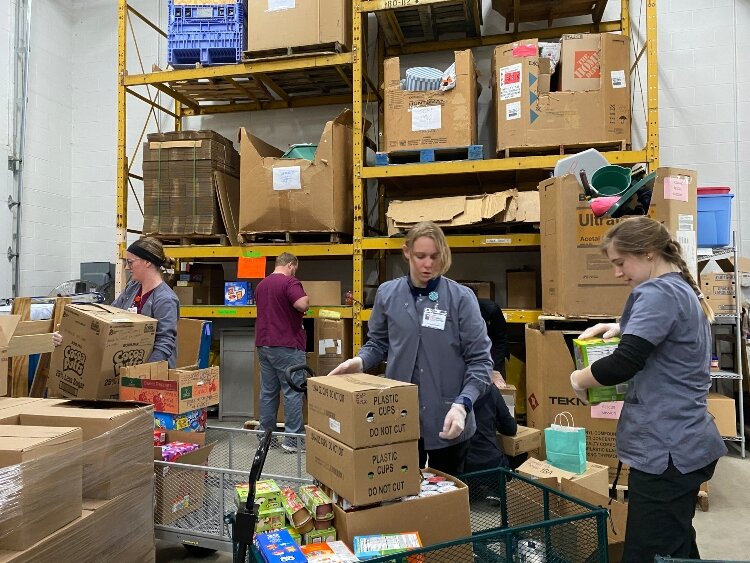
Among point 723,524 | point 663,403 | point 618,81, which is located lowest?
point 723,524

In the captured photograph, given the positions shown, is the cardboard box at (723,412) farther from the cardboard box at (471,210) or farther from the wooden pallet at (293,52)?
the wooden pallet at (293,52)

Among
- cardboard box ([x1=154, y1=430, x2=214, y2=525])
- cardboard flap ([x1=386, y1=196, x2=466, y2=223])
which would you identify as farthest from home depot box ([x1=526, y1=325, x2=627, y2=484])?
cardboard box ([x1=154, y1=430, x2=214, y2=525])

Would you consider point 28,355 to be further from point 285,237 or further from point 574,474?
point 574,474

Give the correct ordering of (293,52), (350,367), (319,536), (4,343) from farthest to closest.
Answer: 1. (293,52)
2. (4,343)
3. (350,367)
4. (319,536)

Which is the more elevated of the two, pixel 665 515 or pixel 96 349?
pixel 96 349

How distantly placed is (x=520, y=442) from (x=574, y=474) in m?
0.62

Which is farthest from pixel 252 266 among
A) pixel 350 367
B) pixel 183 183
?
pixel 350 367

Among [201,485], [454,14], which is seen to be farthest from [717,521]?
[454,14]

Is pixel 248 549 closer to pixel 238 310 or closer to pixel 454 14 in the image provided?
pixel 238 310

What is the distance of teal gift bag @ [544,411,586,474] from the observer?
2822 millimetres

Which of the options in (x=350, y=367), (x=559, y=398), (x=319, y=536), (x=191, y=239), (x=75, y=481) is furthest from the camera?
(x=191, y=239)

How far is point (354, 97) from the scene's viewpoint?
4.71 m

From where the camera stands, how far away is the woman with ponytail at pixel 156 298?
9.30 feet

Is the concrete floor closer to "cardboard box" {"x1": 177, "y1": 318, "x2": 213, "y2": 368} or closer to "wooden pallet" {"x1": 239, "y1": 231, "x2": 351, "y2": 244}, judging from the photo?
"cardboard box" {"x1": 177, "y1": 318, "x2": 213, "y2": 368}
